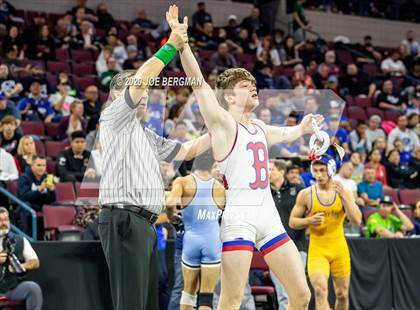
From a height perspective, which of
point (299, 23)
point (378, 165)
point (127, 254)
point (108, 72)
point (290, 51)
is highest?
point (299, 23)

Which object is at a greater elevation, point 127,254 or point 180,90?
point 180,90

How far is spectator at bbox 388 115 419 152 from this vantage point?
545 inches

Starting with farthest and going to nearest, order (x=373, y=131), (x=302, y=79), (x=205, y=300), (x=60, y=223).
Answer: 1. (x=302, y=79)
2. (x=373, y=131)
3. (x=60, y=223)
4. (x=205, y=300)

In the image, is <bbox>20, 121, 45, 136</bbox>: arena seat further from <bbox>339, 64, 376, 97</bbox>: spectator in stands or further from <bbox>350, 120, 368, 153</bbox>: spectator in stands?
<bbox>339, 64, 376, 97</bbox>: spectator in stands

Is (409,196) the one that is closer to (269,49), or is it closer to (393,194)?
(393,194)

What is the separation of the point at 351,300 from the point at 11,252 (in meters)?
4.19

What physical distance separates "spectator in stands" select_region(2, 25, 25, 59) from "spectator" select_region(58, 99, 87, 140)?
2.39 m

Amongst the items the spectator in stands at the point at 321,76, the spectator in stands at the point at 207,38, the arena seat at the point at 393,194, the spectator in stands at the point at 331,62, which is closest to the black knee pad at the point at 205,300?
the arena seat at the point at 393,194

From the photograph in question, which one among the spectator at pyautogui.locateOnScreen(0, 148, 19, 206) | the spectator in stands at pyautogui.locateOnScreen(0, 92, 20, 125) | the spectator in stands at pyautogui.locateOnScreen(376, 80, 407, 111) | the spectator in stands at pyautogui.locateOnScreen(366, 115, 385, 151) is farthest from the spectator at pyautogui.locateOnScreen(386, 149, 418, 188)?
the spectator at pyautogui.locateOnScreen(0, 148, 19, 206)

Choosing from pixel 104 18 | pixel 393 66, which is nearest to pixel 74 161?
pixel 104 18

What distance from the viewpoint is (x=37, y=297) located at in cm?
777

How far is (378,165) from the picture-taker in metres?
12.7

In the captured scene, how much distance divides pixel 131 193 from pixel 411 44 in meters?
16.4

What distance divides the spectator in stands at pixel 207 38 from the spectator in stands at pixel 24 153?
4.99 metres
